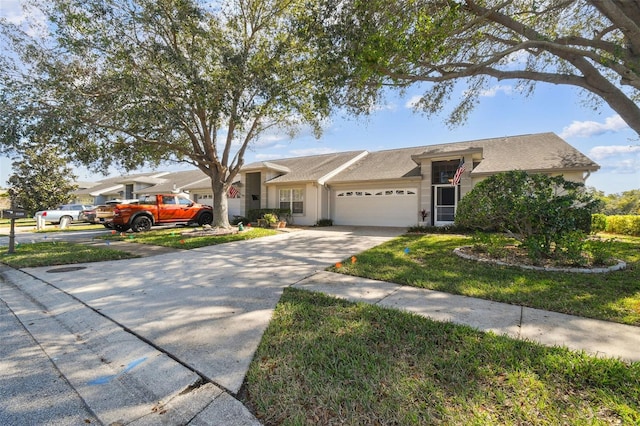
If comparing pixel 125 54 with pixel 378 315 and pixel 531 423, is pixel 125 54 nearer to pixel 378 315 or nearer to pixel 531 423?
pixel 378 315

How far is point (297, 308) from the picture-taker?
4195mm

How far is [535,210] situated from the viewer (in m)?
6.54

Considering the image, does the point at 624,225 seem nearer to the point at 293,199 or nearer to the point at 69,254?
the point at 293,199

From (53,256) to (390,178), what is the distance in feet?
45.7

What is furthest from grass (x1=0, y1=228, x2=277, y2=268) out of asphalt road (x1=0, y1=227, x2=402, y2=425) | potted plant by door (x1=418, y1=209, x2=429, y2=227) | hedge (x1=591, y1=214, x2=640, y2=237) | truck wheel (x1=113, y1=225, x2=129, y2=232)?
hedge (x1=591, y1=214, x2=640, y2=237)

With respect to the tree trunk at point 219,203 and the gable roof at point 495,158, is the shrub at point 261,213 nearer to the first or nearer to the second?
the gable roof at point 495,158

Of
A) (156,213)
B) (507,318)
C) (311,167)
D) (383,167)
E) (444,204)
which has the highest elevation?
(311,167)

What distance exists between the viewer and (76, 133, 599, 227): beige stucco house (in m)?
13.9

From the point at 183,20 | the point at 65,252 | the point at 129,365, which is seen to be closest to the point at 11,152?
the point at 65,252

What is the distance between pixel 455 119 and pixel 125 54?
12.1 meters

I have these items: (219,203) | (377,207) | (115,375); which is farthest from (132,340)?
(377,207)

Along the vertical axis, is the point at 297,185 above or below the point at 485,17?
below

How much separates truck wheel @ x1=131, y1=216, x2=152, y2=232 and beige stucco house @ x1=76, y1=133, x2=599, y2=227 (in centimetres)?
676

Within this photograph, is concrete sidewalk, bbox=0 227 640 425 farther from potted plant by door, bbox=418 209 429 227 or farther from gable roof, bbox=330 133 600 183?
gable roof, bbox=330 133 600 183
